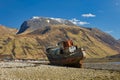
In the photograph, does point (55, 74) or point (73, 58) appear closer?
point (55, 74)

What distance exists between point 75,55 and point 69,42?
18.5 ft

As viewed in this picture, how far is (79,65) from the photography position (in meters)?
70.9

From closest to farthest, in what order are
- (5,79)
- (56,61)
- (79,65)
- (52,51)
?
(5,79) < (79,65) < (56,61) < (52,51)

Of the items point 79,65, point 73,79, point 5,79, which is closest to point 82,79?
point 73,79

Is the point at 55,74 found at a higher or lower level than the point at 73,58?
lower

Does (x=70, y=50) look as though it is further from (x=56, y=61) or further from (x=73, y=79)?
(x=73, y=79)

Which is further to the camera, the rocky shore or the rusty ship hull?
the rusty ship hull

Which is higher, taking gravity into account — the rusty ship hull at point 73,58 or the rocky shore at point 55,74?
the rusty ship hull at point 73,58

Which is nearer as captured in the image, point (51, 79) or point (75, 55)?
point (51, 79)

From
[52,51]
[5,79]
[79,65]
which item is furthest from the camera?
[52,51]

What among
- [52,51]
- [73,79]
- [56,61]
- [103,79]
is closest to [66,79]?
[73,79]

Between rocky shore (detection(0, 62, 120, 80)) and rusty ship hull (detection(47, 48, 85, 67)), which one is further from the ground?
rusty ship hull (detection(47, 48, 85, 67))

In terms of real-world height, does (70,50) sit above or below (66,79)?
above

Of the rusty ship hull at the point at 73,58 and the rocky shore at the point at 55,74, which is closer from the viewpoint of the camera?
the rocky shore at the point at 55,74
